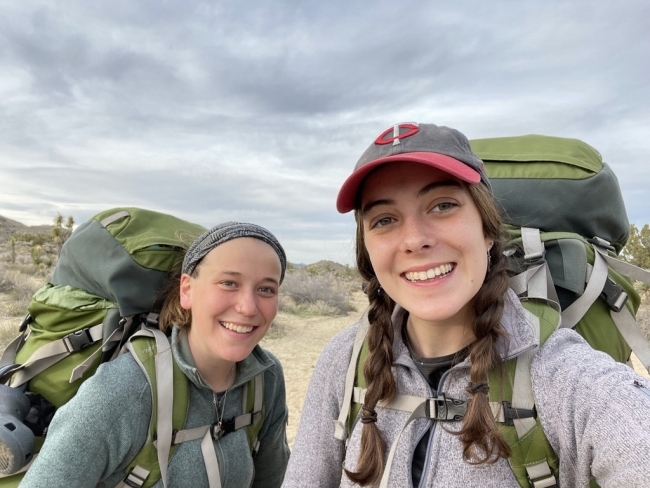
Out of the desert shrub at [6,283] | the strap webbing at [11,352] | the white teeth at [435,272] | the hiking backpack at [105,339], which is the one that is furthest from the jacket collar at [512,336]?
the desert shrub at [6,283]

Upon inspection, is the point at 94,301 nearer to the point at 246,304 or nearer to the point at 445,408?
the point at 246,304

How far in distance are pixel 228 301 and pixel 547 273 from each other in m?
1.51

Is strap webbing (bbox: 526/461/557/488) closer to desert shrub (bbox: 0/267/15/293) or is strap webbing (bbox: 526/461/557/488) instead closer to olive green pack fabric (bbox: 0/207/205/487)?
olive green pack fabric (bbox: 0/207/205/487)

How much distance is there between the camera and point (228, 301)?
234 centimetres

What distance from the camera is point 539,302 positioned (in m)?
1.68

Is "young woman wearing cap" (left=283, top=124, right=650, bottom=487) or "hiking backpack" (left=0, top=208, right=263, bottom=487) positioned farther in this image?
"hiking backpack" (left=0, top=208, right=263, bottom=487)

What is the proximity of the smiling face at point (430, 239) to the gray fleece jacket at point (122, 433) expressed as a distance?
1263 mm

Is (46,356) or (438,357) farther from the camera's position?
(46,356)

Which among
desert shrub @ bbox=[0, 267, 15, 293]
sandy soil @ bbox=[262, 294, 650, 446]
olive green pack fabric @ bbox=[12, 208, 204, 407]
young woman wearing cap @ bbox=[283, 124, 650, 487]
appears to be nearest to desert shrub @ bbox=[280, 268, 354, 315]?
sandy soil @ bbox=[262, 294, 650, 446]

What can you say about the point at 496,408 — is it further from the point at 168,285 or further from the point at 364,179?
the point at 168,285

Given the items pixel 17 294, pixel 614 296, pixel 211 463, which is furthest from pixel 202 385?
pixel 17 294

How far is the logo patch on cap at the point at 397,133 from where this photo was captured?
Result: 1.58 m

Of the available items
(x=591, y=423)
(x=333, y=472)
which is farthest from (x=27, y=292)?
(x=591, y=423)

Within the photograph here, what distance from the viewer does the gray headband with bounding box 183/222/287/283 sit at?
2.40m
